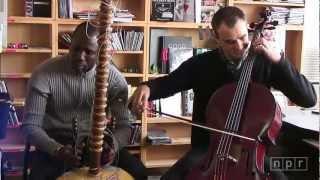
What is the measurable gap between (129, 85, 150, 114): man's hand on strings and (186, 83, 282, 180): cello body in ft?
1.02

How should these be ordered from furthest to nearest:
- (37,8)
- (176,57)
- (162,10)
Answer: (176,57) < (162,10) < (37,8)

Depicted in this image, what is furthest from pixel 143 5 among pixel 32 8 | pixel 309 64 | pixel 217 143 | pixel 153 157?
pixel 217 143

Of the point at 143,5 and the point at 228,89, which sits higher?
the point at 143,5

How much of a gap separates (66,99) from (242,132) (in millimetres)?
823

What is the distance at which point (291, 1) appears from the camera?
11.4 ft

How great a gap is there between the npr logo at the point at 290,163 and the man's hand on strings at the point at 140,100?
1.98 feet

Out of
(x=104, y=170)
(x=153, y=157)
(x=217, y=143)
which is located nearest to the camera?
(x=104, y=170)

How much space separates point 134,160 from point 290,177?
2.53 feet

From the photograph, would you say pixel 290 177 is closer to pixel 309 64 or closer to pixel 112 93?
pixel 112 93

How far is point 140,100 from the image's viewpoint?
1820 millimetres

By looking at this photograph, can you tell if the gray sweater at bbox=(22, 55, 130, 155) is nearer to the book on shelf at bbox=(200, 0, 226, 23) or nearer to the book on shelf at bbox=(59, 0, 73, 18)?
the book on shelf at bbox=(59, 0, 73, 18)

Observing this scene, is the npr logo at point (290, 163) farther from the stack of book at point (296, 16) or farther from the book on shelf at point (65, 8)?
the book on shelf at point (65, 8)

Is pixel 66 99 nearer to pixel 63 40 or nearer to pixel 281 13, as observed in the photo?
pixel 63 40

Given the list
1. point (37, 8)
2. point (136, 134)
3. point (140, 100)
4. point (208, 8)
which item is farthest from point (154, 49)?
point (140, 100)
